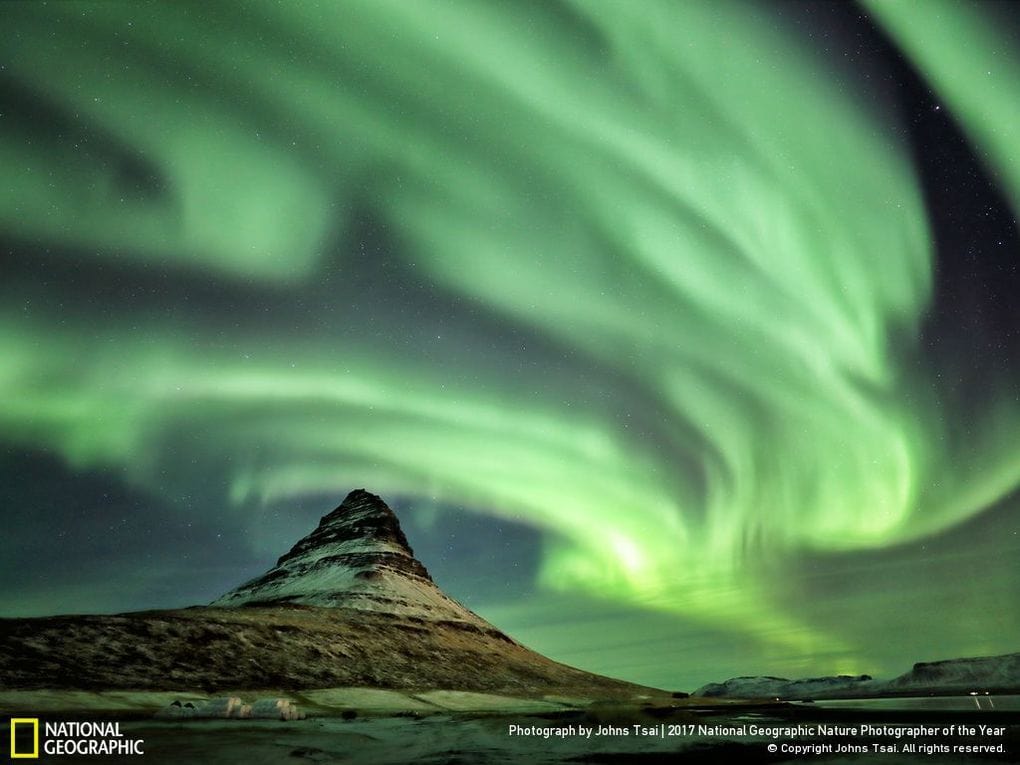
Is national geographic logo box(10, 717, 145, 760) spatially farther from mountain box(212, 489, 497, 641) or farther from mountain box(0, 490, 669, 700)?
mountain box(212, 489, 497, 641)

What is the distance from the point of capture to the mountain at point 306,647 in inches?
2598

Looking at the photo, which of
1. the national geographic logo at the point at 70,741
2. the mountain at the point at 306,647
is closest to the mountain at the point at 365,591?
the mountain at the point at 306,647

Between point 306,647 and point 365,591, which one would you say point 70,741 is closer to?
point 306,647

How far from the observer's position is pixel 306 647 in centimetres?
9856

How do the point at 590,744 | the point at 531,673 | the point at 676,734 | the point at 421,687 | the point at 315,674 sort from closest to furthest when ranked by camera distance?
the point at 590,744, the point at 676,734, the point at 315,674, the point at 421,687, the point at 531,673

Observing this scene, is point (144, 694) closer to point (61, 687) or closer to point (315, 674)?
point (61, 687)

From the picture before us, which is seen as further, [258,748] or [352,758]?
[258,748]

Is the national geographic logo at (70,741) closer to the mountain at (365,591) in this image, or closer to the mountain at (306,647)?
the mountain at (306,647)

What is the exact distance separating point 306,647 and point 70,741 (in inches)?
3004

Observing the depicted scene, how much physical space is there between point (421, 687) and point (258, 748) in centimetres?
7884

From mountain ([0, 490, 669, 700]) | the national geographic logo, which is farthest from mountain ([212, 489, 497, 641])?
the national geographic logo

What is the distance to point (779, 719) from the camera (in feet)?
136

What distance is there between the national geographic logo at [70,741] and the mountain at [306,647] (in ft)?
90.0

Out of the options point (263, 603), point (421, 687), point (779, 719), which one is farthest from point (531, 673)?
point (779, 719)
